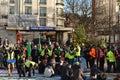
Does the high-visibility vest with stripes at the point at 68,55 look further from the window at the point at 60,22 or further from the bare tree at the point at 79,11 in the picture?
the window at the point at 60,22

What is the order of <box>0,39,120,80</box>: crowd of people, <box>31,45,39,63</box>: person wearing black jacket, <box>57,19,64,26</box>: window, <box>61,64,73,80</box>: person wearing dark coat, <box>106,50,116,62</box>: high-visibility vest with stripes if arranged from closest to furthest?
1. <box>61,64,73,80</box>: person wearing dark coat
2. <box>0,39,120,80</box>: crowd of people
3. <box>106,50,116,62</box>: high-visibility vest with stripes
4. <box>31,45,39,63</box>: person wearing black jacket
5. <box>57,19,64,26</box>: window

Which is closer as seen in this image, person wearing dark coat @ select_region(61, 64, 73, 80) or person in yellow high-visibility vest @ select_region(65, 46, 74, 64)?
person wearing dark coat @ select_region(61, 64, 73, 80)

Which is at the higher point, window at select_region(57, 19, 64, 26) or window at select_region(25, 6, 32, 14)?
window at select_region(25, 6, 32, 14)

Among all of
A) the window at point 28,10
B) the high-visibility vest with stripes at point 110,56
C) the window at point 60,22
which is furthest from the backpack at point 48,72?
the window at point 60,22

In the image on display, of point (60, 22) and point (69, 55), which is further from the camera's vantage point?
point (60, 22)

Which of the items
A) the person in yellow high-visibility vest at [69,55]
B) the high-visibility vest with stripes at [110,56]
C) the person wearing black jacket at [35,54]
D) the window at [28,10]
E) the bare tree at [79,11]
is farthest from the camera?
the window at [28,10]

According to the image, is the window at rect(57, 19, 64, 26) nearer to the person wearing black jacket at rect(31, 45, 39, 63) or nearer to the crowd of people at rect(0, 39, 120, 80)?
the person wearing black jacket at rect(31, 45, 39, 63)

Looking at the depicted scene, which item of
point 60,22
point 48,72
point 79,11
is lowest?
point 48,72

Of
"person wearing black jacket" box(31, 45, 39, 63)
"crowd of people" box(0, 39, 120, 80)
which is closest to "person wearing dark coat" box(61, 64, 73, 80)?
"crowd of people" box(0, 39, 120, 80)

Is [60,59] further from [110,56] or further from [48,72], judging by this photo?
[110,56]

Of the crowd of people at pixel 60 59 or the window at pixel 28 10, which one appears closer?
the crowd of people at pixel 60 59

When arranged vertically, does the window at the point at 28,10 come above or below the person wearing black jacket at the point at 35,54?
above

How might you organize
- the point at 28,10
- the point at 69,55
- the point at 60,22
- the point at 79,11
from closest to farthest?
the point at 69,55, the point at 79,11, the point at 28,10, the point at 60,22

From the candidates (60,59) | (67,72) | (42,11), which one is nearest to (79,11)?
(42,11)
